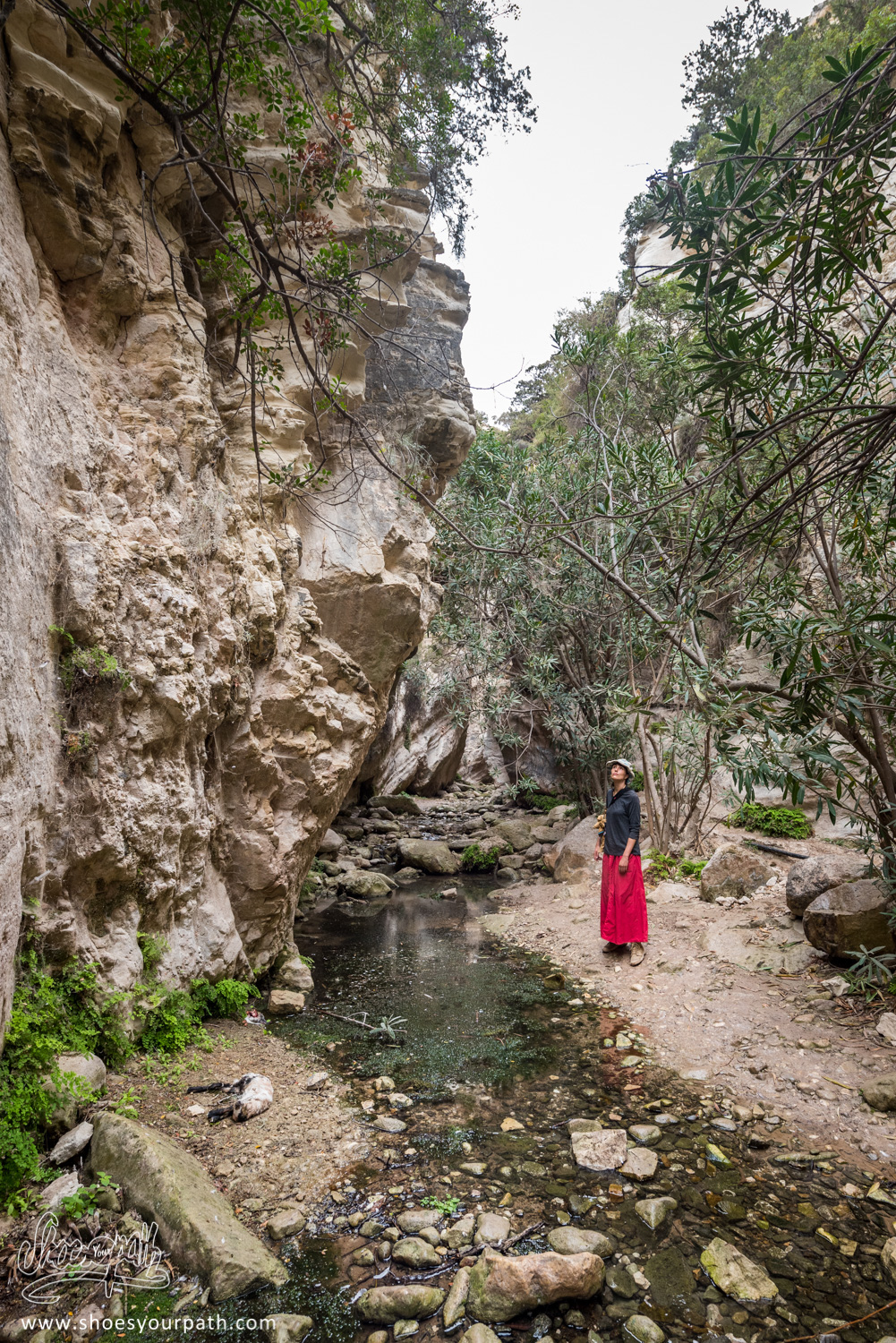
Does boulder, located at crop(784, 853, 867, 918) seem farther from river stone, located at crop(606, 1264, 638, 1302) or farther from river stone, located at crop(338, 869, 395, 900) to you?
river stone, located at crop(338, 869, 395, 900)

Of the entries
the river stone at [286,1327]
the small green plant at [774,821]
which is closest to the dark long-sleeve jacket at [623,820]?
the small green plant at [774,821]

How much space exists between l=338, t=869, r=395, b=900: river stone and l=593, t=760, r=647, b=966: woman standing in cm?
498

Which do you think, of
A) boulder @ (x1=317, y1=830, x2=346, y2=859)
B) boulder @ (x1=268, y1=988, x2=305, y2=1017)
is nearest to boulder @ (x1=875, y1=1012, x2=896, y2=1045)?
boulder @ (x1=268, y1=988, x2=305, y2=1017)

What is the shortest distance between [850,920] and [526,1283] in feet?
12.6

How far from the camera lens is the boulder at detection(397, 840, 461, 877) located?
499 inches

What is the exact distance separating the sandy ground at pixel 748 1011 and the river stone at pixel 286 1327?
9.65ft

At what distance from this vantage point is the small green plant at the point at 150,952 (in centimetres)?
454

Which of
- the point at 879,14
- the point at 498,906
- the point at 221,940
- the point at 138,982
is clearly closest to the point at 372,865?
the point at 498,906

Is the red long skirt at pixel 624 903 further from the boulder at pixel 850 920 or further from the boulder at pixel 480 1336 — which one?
the boulder at pixel 480 1336

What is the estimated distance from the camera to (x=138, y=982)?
4.34m

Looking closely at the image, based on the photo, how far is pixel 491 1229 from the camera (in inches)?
119

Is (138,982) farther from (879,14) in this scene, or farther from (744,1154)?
(879,14)

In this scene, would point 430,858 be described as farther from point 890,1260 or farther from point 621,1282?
point 890,1260

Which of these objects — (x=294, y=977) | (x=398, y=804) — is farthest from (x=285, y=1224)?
(x=398, y=804)
